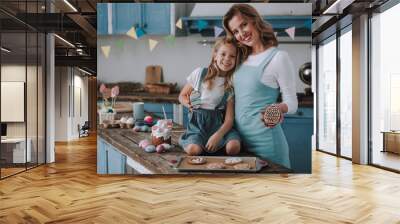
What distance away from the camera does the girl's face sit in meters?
5.67

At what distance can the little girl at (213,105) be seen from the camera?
→ 5.65m

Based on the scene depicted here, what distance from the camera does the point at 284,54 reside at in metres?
5.70

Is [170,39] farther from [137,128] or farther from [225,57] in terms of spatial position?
[137,128]

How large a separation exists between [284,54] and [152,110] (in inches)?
81.7

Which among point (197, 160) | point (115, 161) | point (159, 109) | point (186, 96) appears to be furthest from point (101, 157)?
point (186, 96)

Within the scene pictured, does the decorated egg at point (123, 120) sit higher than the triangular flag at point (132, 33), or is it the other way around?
the triangular flag at point (132, 33)

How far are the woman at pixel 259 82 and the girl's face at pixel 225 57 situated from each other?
121mm

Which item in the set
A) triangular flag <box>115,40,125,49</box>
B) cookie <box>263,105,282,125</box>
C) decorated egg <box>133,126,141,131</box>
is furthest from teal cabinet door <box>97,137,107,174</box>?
cookie <box>263,105,282,125</box>

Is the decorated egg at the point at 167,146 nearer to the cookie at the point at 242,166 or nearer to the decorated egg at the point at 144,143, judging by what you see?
the decorated egg at the point at 144,143

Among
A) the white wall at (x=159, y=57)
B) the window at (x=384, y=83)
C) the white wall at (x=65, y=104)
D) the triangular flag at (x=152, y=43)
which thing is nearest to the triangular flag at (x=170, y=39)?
the white wall at (x=159, y=57)

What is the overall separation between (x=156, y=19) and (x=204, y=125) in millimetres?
1685

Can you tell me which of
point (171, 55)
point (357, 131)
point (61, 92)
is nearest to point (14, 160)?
point (171, 55)

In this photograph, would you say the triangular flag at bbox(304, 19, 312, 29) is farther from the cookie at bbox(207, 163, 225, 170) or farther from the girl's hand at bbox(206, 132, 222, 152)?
the cookie at bbox(207, 163, 225, 170)

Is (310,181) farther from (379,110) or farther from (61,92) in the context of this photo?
(61,92)
